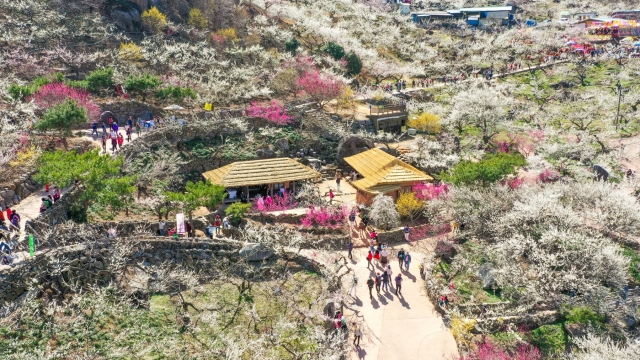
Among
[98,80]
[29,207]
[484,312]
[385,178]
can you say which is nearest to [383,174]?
[385,178]

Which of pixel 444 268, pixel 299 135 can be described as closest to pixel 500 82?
pixel 299 135

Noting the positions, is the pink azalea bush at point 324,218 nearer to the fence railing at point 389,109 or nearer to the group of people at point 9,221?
the group of people at point 9,221

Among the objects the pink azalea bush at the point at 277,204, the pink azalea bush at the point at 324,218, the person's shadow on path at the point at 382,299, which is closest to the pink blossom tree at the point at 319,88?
the pink azalea bush at the point at 277,204

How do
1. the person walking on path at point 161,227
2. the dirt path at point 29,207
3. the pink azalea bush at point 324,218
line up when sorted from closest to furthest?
1. the dirt path at point 29,207
2. the person walking on path at point 161,227
3. the pink azalea bush at point 324,218

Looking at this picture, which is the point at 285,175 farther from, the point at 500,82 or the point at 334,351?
the point at 500,82

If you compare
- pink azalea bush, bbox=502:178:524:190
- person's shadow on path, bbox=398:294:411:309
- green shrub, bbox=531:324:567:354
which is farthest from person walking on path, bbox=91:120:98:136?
green shrub, bbox=531:324:567:354

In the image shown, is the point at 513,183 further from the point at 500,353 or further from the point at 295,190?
the point at 500,353

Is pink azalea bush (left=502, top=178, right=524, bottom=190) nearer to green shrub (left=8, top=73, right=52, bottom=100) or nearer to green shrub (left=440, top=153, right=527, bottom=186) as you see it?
green shrub (left=440, top=153, right=527, bottom=186)
